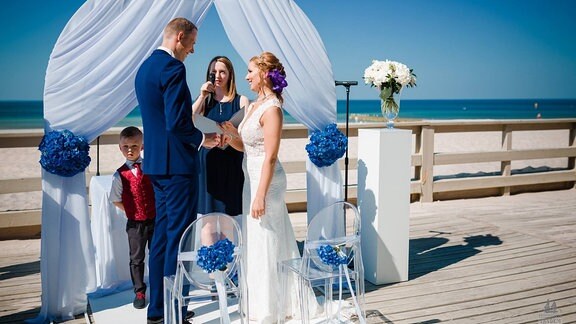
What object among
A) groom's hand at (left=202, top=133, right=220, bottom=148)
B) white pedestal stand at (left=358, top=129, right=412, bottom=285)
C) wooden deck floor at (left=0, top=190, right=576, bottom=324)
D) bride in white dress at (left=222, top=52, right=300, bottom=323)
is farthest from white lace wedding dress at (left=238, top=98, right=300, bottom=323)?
white pedestal stand at (left=358, top=129, right=412, bottom=285)

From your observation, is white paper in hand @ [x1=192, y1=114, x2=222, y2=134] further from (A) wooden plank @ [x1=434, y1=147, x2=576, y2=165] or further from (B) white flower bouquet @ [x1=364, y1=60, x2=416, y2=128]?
(A) wooden plank @ [x1=434, y1=147, x2=576, y2=165]

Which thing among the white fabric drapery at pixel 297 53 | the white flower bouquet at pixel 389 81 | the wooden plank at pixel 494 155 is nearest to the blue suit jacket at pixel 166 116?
the white fabric drapery at pixel 297 53

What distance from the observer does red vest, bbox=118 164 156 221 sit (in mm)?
3295

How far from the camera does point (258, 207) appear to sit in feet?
9.74

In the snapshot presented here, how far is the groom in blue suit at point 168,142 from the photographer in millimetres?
2701

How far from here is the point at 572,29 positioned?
50.0 metres

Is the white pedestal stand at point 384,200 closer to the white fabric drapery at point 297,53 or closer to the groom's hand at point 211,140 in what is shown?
the white fabric drapery at point 297,53

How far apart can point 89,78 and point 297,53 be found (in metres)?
1.42

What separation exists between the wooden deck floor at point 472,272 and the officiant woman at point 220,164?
1.13 m

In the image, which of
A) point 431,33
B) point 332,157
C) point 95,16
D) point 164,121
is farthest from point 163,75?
point 431,33

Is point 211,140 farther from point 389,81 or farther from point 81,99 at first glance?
point 389,81

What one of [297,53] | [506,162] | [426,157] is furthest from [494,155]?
[297,53]

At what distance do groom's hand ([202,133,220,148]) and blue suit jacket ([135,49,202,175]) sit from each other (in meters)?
0.17

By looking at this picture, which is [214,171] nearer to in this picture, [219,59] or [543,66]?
[219,59]
